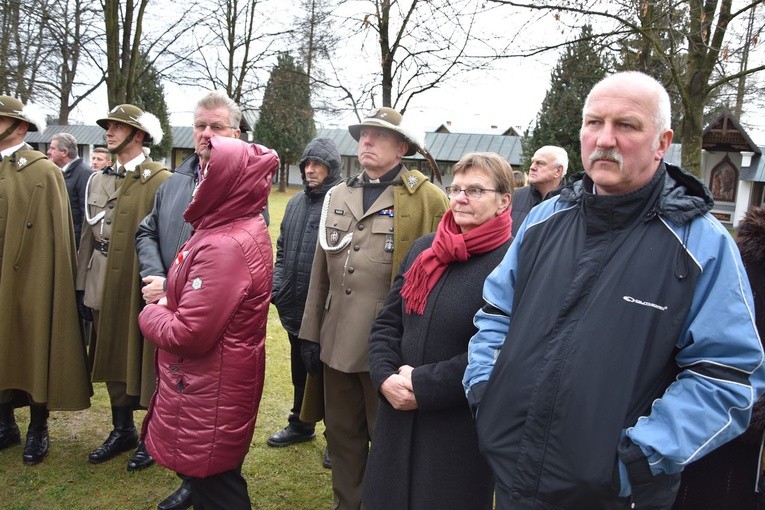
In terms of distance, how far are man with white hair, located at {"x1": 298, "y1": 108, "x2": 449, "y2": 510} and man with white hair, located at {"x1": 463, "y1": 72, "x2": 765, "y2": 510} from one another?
1.32 meters

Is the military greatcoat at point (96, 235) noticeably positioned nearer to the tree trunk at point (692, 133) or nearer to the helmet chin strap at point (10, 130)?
the helmet chin strap at point (10, 130)

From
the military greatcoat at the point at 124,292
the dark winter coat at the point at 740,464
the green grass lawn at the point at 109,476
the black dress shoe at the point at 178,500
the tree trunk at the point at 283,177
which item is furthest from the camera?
the tree trunk at the point at 283,177

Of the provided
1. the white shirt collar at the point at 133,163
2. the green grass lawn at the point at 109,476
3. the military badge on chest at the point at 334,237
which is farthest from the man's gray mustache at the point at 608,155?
the white shirt collar at the point at 133,163

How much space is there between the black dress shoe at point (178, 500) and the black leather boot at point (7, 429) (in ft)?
4.73

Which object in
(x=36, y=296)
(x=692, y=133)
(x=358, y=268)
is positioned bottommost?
(x=36, y=296)

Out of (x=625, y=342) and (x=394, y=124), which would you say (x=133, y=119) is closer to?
(x=394, y=124)

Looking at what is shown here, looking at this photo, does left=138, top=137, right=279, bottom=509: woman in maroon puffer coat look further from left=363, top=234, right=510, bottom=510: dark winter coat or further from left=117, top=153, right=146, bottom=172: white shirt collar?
left=117, top=153, right=146, bottom=172: white shirt collar

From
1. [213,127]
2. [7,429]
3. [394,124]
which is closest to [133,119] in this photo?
[213,127]

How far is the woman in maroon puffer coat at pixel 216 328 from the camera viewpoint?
2584 millimetres

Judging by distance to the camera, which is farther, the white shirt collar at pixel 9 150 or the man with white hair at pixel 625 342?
the white shirt collar at pixel 9 150

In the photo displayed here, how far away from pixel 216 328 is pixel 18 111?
8.83 ft

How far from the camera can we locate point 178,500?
3.51 meters

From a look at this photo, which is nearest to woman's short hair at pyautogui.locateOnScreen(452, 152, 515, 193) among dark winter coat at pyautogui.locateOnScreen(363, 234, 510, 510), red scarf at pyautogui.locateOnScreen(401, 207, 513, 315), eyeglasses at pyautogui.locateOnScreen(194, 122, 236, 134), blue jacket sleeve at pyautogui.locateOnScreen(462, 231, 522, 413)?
red scarf at pyautogui.locateOnScreen(401, 207, 513, 315)

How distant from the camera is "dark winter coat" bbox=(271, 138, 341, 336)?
4.20m
